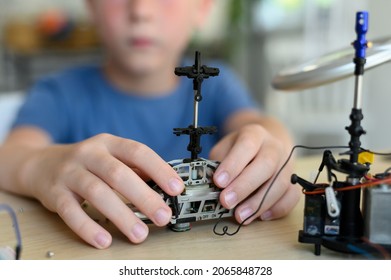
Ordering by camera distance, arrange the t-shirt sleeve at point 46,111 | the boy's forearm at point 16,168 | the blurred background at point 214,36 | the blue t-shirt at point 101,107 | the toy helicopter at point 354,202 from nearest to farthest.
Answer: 1. the toy helicopter at point 354,202
2. the boy's forearm at point 16,168
3. the blue t-shirt at point 101,107
4. the t-shirt sleeve at point 46,111
5. the blurred background at point 214,36

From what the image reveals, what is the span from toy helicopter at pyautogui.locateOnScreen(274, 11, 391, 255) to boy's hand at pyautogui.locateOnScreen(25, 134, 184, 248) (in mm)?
103

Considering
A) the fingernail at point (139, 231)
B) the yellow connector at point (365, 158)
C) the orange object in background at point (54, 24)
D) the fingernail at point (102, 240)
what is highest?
the orange object in background at point (54, 24)

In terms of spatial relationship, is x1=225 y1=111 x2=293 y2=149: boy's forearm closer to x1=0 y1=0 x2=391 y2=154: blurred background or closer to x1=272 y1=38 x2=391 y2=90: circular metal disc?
x1=272 y1=38 x2=391 y2=90: circular metal disc

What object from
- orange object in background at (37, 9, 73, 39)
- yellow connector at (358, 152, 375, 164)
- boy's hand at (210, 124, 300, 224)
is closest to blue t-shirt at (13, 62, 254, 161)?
boy's hand at (210, 124, 300, 224)

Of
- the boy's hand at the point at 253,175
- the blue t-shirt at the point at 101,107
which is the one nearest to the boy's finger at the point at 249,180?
the boy's hand at the point at 253,175

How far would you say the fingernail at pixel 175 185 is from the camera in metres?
0.38

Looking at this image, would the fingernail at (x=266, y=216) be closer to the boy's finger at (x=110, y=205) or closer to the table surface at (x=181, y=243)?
the table surface at (x=181, y=243)

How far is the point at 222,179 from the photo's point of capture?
401 millimetres

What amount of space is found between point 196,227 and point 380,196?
15 centimetres

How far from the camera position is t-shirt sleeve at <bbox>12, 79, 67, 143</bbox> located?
760 mm

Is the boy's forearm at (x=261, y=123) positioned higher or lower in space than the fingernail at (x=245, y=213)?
higher

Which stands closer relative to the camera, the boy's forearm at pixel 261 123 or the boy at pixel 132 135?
the boy at pixel 132 135
